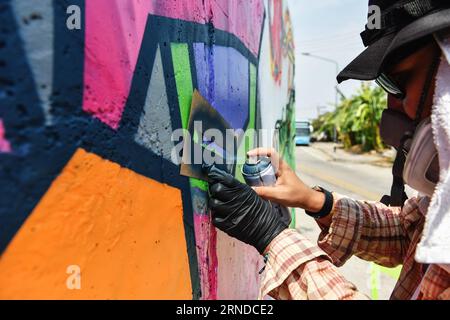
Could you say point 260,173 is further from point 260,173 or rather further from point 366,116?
point 366,116

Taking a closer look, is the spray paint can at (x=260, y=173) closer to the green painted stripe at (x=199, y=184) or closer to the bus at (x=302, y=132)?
the green painted stripe at (x=199, y=184)

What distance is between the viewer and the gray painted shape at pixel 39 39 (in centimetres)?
71

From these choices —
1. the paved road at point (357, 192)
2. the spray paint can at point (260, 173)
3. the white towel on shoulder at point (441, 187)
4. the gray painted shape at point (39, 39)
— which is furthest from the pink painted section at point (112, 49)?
the paved road at point (357, 192)

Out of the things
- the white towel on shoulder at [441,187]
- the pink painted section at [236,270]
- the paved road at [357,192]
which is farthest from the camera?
the paved road at [357,192]

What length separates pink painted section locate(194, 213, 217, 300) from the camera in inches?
63.7

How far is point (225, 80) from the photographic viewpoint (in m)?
2.04

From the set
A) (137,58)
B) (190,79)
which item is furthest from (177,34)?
(137,58)

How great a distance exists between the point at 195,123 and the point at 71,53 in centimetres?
80

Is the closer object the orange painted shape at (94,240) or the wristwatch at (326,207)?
the orange painted shape at (94,240)

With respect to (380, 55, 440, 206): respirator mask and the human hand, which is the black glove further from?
(380, 55, 440, 206): respirator mask

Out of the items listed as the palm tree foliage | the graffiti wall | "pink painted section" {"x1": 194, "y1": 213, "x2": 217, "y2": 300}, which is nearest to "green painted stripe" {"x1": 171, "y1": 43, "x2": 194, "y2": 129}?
the graffiti wall

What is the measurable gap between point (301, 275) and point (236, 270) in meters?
1.21

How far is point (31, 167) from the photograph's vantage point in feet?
2.39
